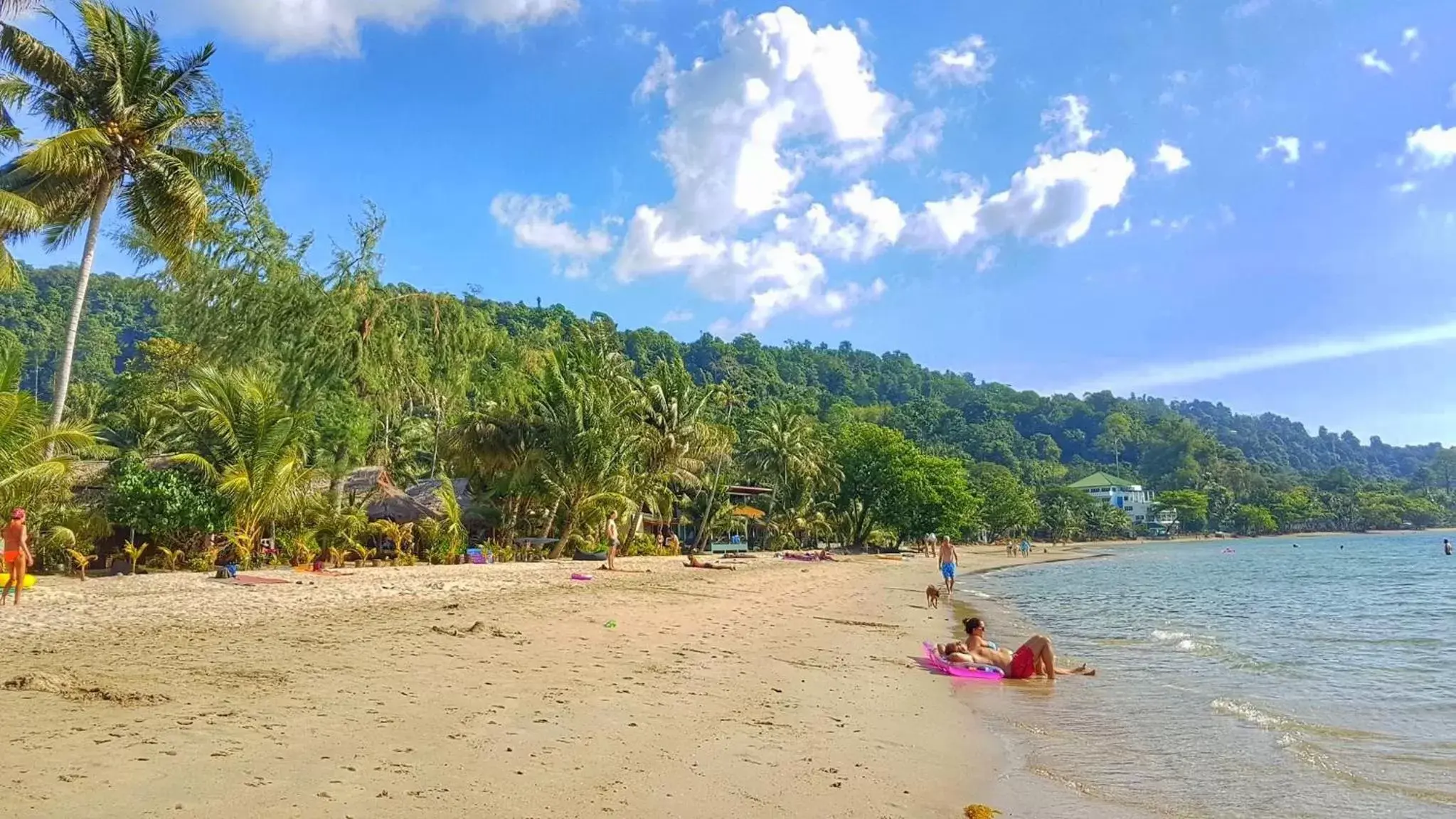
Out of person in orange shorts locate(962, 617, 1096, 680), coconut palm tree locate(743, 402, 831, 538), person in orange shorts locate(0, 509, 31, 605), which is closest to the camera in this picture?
person in orange shorts locate(962, 617, 1096, 680)

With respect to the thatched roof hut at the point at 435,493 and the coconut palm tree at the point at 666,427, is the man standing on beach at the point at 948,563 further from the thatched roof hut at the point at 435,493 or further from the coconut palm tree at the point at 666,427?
the thatched roof hut at the point at 435,493

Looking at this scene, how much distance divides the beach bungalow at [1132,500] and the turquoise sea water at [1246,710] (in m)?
117

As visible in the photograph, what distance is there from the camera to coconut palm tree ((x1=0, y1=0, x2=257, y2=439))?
1588 centimetres

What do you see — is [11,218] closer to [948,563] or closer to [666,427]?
[666,427]

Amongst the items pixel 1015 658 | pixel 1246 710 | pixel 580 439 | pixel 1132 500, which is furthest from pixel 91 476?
pixel 1132 500

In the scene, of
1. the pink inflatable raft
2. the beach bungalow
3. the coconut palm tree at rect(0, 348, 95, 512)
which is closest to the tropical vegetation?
the coconut palm tree at rect(0, 348, 95, 512)

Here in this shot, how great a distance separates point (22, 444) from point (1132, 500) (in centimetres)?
14710

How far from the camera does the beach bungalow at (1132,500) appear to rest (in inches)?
5000

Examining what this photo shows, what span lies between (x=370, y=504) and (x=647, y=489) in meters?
10.1

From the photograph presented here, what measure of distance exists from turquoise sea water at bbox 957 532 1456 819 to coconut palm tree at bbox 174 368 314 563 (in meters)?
14.9

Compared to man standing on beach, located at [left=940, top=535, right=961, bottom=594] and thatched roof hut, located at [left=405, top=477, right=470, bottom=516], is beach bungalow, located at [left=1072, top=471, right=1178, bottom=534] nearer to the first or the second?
man standing on beach, located at [left=940, top=535, right=961, bottom=594]

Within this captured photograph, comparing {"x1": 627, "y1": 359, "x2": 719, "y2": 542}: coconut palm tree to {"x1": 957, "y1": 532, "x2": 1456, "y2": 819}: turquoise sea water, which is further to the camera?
{"x1": 627, "y1": 359, "x2": 719, "y2": 542}: coconut palm tree

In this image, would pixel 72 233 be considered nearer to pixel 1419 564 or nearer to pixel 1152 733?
pixel 1152 733

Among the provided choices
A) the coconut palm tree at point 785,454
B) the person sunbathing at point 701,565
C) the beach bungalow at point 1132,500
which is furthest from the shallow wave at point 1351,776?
the beach bungalow at point 1132,500
